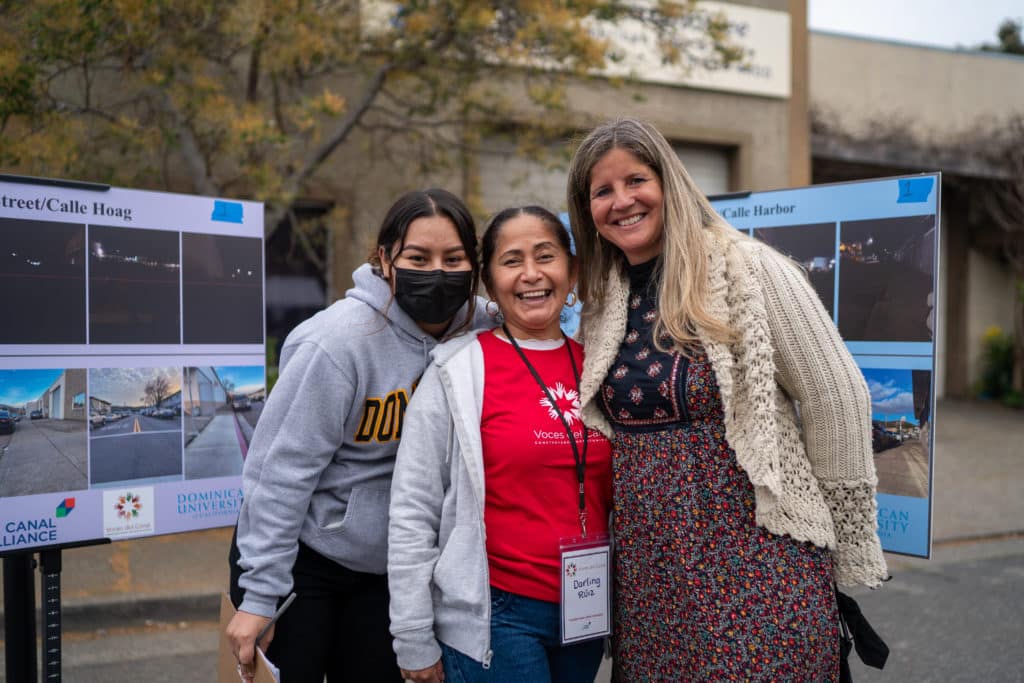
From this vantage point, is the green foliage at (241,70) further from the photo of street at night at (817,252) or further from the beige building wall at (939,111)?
the beige building wall at (939,111)

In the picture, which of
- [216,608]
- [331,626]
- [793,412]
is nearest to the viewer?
[793,412]

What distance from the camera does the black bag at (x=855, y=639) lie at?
203 cm

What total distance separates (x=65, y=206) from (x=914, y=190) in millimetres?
2775

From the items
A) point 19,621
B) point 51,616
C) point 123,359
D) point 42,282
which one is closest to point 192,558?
point 19,621

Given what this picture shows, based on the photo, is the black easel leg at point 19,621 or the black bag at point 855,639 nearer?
the black bag at point 855,639

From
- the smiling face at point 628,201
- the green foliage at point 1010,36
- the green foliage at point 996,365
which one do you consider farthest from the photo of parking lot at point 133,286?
the green foliage at point 1010,36

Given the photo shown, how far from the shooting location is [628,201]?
2121 mm

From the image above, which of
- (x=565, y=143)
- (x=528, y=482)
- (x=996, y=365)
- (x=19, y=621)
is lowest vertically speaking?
(x=19, y=621)

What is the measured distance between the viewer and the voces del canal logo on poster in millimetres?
2812

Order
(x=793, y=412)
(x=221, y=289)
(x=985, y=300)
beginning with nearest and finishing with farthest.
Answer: (x=793, y=412)
(x=221, y=289)
(x=985, y=300)

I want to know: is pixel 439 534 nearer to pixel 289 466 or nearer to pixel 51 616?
pixel 289 466

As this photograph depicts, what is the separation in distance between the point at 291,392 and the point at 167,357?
42.4 inches

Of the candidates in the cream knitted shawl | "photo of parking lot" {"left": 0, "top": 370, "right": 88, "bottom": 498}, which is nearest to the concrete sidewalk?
"photo of parking lot" {"left": 0, "top": 370, "right": 88, "bottom": 498}

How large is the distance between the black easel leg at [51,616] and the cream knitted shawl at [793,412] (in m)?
2.23
